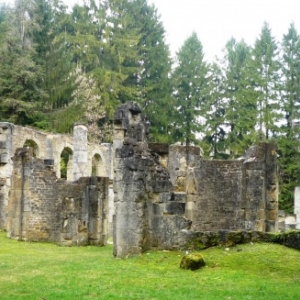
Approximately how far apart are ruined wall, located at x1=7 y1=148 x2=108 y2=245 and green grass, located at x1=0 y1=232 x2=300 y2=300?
5.06 metres

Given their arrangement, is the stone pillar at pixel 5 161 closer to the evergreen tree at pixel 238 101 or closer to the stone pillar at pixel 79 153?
the stone pillar at pixel 79 153

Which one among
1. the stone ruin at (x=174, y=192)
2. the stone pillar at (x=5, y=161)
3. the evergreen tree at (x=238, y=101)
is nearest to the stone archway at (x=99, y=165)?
the stone pillar at (x=5, y=161)

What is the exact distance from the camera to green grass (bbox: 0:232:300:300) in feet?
31.1

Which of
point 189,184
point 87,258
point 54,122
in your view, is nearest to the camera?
point 87,258

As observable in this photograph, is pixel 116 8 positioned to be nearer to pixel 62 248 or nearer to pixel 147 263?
pixel 62 248

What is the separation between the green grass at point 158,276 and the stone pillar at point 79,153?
18803 mm

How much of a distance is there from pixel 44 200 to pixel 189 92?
95.3 feet

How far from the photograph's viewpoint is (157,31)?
50438 mm

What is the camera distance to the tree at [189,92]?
156 feet

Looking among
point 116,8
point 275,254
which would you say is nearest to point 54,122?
point 116,8

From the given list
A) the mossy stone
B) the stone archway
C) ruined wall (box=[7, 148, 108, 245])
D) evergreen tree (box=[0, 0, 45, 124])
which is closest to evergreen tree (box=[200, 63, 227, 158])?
the stone archway

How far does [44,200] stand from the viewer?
21328 millimetres

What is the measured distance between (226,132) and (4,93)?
19621 millimetres

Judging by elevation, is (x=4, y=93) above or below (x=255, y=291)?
above
